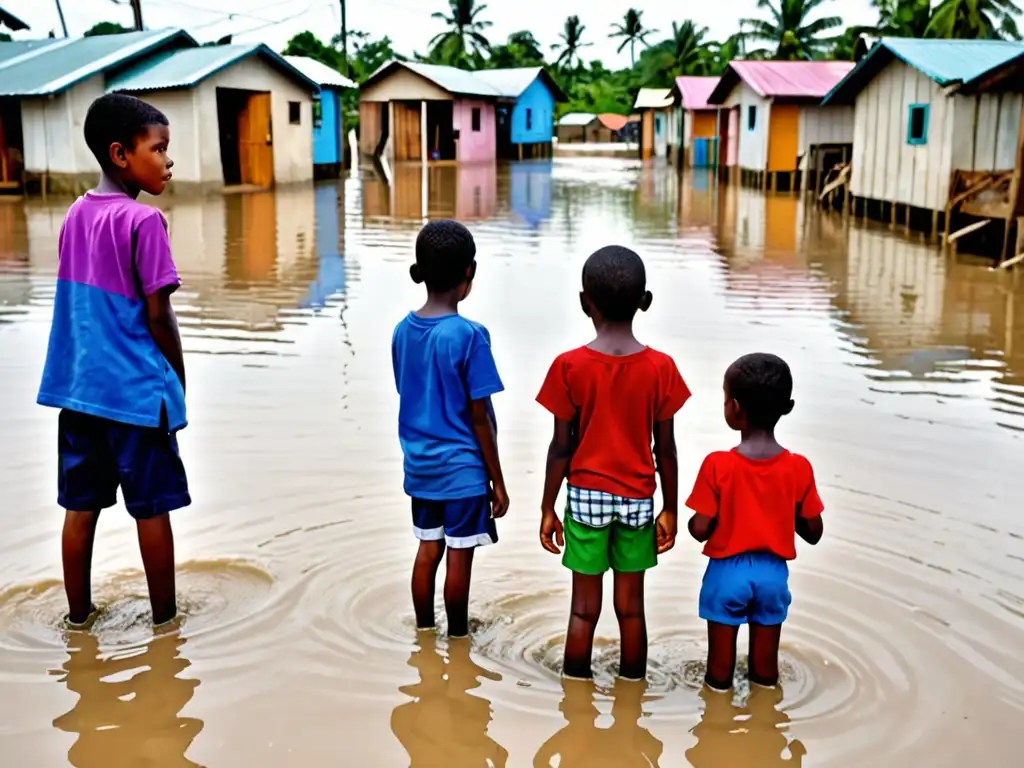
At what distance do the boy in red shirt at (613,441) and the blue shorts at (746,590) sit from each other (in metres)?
0.18

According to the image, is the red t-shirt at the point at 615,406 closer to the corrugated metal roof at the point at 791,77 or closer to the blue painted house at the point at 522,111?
Result: the corrugated metal roof at the point at 791,77

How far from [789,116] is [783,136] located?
0.56 meters

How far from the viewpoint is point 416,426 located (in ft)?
11.5

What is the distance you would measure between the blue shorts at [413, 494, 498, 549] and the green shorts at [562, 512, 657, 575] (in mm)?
344

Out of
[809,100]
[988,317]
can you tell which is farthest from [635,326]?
[809,100]

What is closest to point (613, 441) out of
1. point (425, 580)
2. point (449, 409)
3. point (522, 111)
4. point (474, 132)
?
point (449, 409)

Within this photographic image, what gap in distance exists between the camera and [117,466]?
354 cm

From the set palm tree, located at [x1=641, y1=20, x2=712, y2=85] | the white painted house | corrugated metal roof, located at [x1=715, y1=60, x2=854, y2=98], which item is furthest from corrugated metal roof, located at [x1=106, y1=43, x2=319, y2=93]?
palm tree, located at [x1=641, y1=20, x2=712, y2=85]

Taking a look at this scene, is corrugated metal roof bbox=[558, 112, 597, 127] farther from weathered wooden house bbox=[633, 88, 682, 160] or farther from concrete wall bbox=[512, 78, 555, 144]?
concrete wall bbox=[512, 78, 555, 144]

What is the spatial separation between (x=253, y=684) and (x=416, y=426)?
92cm

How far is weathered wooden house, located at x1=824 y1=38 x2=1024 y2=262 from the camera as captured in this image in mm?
Answer: 16406

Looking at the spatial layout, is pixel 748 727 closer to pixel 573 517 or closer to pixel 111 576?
pixel 573 517

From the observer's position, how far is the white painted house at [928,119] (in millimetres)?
17391

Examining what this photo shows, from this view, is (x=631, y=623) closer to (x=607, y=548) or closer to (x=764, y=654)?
(x=607, y=548)
